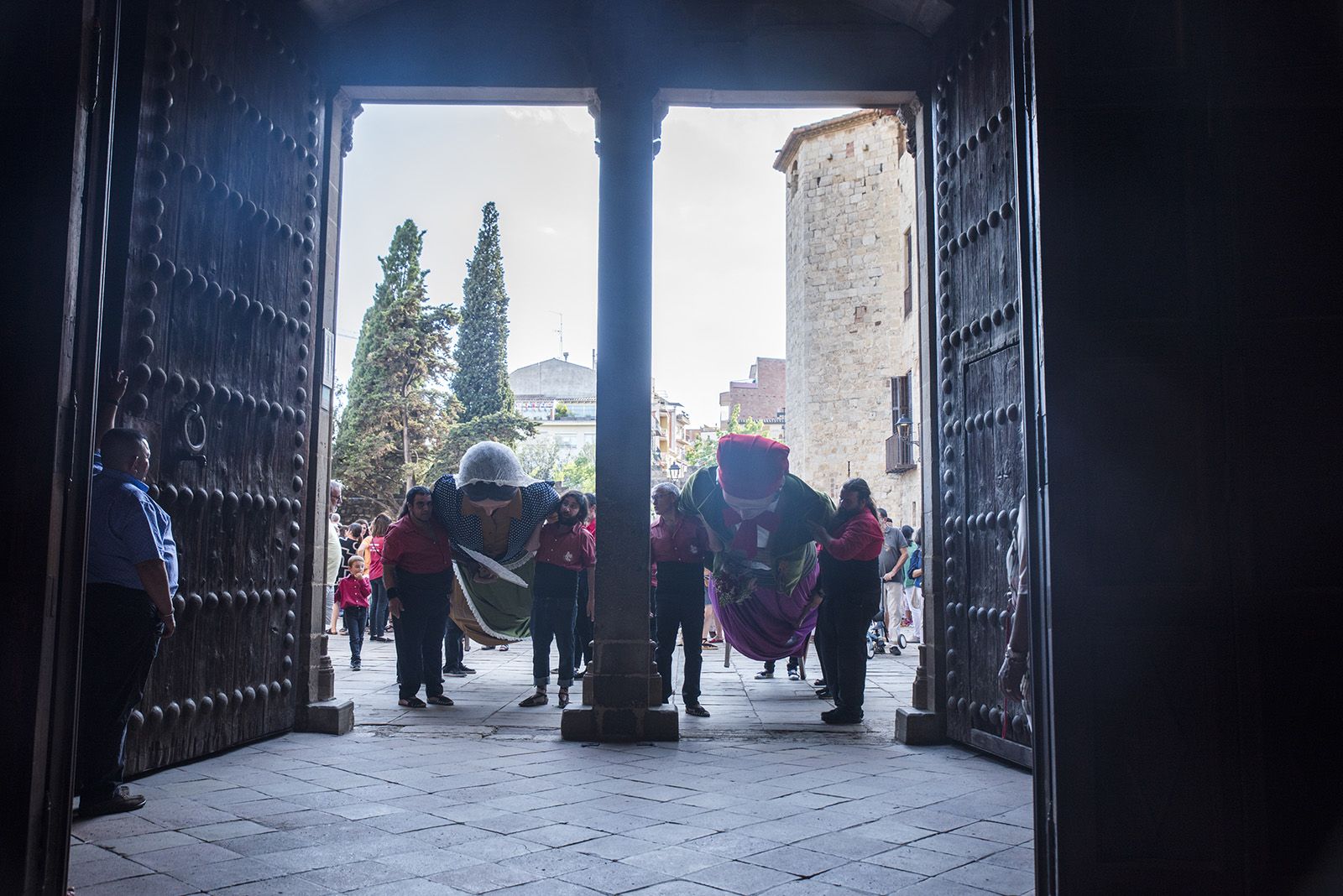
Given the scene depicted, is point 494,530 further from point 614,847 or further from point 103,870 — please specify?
point 103,870

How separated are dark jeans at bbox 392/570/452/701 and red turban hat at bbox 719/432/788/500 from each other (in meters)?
2.22

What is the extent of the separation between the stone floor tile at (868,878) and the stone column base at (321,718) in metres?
3.74

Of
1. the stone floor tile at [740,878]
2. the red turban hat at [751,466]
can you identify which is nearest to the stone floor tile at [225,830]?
the stone floor tile at [740,878]

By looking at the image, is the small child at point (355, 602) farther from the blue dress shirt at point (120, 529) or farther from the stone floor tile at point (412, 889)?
the stone floor tile at point (412, 889)

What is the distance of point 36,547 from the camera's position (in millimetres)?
2330

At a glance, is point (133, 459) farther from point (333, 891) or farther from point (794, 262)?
point (794, 262)

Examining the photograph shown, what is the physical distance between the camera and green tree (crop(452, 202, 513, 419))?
41656mm

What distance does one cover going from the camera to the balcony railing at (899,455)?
23750mm

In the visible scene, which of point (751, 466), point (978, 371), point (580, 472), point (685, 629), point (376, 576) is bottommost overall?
point (685, 629)

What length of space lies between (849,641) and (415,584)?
3.10 m

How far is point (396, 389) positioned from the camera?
1551 inches

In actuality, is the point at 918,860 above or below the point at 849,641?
below

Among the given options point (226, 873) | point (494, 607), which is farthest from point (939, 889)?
point (494, 607)

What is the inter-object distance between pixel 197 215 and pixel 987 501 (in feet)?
14.3
